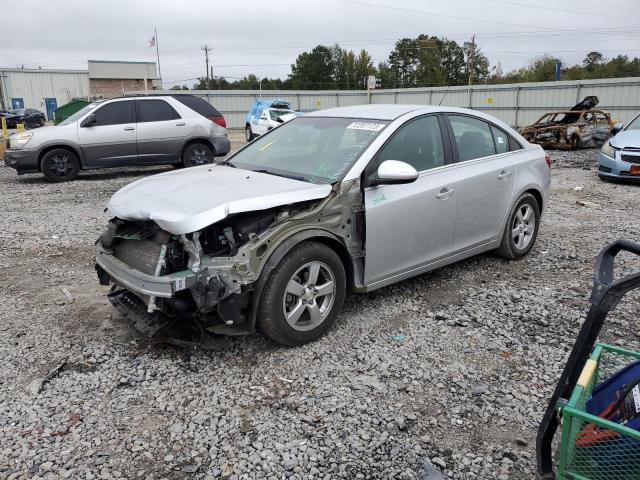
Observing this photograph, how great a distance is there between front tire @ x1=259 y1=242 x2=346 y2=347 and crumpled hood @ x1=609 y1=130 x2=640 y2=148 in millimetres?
9275

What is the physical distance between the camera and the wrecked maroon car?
54.9 ft

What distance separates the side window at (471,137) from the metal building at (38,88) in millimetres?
47461

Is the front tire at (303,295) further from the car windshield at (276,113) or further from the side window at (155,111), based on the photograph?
the car windshield at (276,113)

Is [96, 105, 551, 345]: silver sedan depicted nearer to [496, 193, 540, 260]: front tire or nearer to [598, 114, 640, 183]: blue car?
[496, 193, 540, 260]: front tire

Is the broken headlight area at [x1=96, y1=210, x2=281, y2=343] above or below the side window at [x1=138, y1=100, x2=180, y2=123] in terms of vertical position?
below

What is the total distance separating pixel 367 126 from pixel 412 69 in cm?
8277

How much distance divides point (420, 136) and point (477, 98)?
2427 centimetres

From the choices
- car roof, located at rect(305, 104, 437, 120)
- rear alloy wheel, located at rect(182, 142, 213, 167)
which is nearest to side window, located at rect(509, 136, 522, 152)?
car roof, located at rect(305, 104, 437, 120)

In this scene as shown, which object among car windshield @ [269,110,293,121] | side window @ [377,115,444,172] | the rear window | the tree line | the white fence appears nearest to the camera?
side window @ [377,115,444,172]

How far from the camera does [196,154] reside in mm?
12422

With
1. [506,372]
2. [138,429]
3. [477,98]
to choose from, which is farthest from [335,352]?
[477,98]

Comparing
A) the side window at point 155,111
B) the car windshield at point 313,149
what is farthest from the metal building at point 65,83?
the car windshield at point 313,149

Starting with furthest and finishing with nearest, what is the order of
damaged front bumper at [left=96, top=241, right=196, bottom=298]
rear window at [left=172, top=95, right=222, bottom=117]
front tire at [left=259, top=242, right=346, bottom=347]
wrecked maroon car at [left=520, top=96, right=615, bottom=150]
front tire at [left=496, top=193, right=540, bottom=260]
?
wrecked maroon car at [left=520, top=96, right=615, bottom=150]
rear window at [left=172, top=95, right=222, bottom=117]
front tire at [left=496, top=193, right=540, bottom=260]
front tire at [left=259, top=242, right=346, bottom=347]
damaged front bumper at [left=96, top=241, right=196, bottom=298]

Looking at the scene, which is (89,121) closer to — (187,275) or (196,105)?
(196,105)
